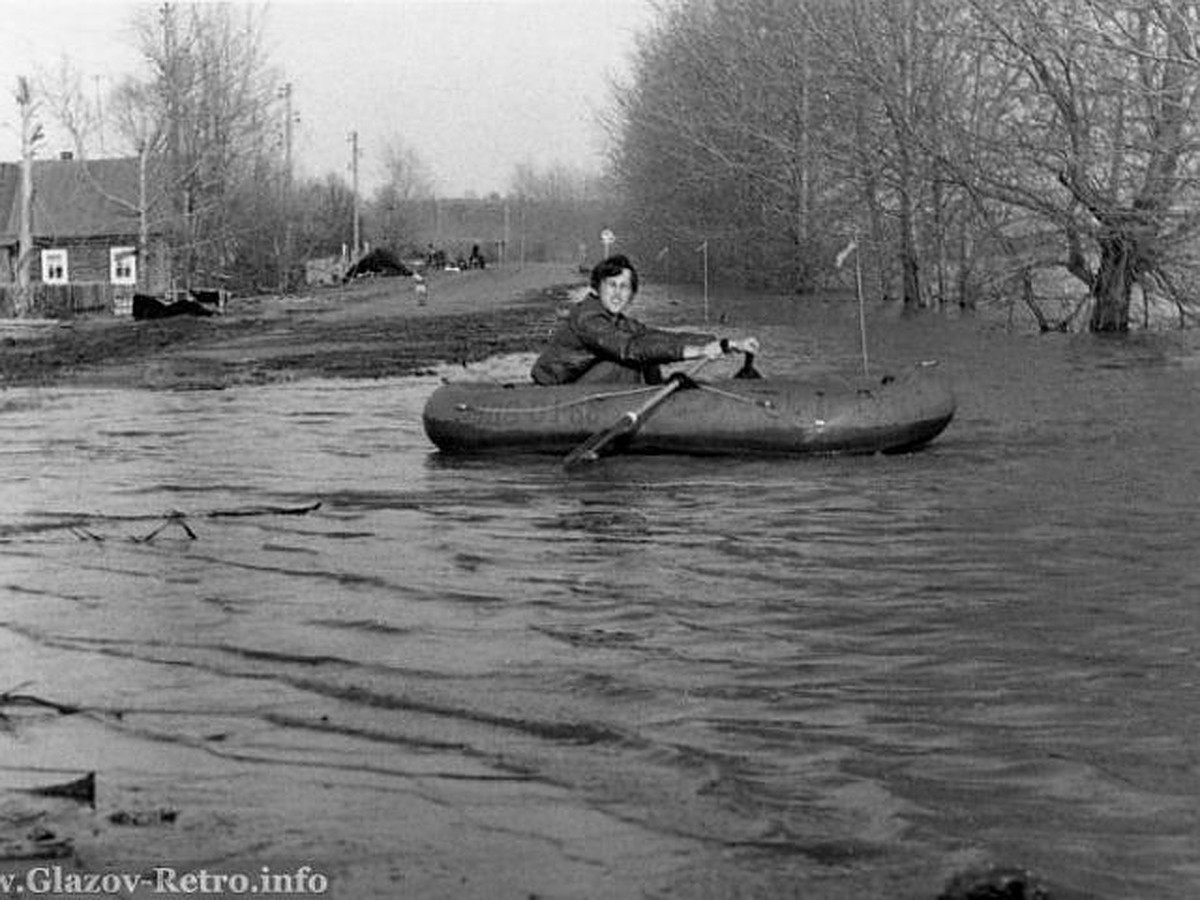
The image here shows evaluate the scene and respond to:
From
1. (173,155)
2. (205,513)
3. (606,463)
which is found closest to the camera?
(205,513)

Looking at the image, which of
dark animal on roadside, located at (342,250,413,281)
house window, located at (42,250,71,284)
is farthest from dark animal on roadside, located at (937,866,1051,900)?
dark animal on roadside, located at (342,250,413,281)

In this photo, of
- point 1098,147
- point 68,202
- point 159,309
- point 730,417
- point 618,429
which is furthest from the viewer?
point 68,202

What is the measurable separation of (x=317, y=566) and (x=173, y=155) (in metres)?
50.0

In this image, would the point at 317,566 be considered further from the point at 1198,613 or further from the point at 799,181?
the point at 799,181

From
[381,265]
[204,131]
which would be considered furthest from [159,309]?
[381,265]

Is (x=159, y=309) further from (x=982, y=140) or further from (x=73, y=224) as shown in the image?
(x=73, y=224)

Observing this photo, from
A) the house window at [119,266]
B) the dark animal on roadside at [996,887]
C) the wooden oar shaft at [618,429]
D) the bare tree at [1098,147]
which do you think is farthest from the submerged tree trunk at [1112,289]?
the house window at [119,266]

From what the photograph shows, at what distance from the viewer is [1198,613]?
27.3ft

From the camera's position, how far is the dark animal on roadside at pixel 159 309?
42812 millimetres

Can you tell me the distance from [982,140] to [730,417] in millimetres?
18373

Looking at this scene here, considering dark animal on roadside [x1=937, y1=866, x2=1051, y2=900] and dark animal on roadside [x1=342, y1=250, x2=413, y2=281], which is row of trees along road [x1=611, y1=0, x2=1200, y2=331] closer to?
dark animal on roadside [x1=937, y1=866, x2=1051, y2=900]

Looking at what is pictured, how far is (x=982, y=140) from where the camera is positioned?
30.9 meters

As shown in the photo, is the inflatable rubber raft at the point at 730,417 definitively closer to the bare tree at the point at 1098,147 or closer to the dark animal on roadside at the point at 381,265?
the bare tree at the point at 1098,147

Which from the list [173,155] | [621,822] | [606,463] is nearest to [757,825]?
[621,822]
